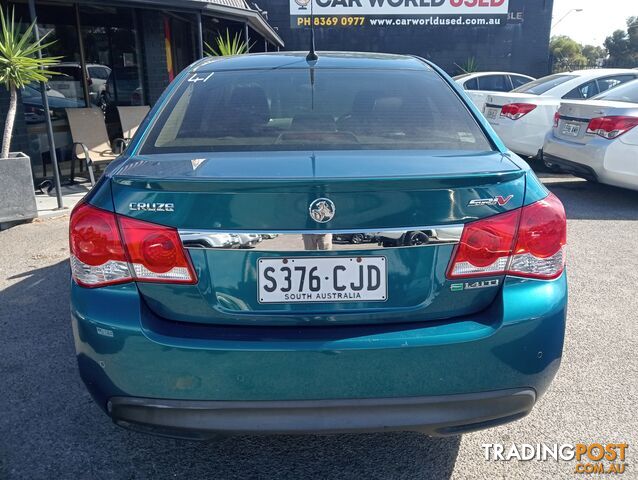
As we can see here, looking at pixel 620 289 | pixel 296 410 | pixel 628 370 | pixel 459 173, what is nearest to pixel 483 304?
pixel 459 173

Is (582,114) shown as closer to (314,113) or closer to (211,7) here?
(211,7)

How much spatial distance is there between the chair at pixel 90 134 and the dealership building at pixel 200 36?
1.82 feet

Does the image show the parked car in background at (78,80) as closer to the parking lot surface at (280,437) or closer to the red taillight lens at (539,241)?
the parking lot surface at (280,437)

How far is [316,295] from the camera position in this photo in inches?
70.5

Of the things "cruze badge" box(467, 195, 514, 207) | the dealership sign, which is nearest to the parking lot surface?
"cruze badge" box(467, 195, 514, 207)

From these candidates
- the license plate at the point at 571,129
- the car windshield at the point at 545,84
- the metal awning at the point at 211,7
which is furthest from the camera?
the car windshield at the point at 545,84

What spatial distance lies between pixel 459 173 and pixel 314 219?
49 cm

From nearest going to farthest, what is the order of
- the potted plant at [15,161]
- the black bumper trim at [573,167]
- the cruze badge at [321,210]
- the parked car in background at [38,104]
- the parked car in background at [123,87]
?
the cruze badge at [321,210]
the potted plant at [15,161]
the black bumper trim at [573,167]
the parked car in background at [38,104]
the parked car in background at [123,87]

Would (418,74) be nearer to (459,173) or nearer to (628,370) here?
(459,173)

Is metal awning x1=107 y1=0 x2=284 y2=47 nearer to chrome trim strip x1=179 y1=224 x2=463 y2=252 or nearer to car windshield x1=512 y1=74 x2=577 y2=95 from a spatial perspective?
car windshield x1=512 y1=74 x2=577 y2=95

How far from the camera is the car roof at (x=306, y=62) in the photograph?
283 cm

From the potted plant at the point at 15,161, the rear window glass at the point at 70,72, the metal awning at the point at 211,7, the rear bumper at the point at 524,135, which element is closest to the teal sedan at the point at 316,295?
the potted plant at the point at 15,161

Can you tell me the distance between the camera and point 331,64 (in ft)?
9.28

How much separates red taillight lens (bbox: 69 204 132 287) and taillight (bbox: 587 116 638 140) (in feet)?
20.0
